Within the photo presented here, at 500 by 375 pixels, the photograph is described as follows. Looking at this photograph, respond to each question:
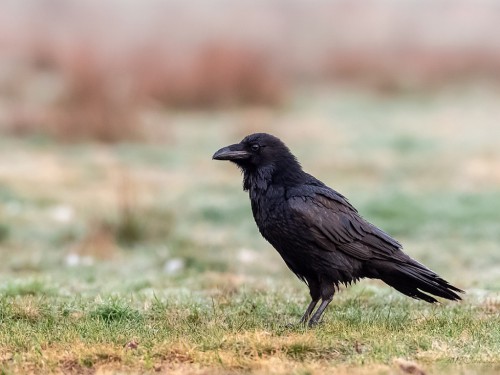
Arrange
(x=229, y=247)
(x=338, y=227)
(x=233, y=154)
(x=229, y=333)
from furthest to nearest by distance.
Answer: (x=229, y=247) < (x=233, y=154) < (x=338, y=227) < (x=229, y=333)

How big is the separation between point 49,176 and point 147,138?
3.24 metres

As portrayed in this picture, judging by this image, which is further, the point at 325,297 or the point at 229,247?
the point at 229,247

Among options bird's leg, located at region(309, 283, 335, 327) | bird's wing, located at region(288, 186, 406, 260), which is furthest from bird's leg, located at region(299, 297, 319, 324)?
bird's wing, located at region(288, 186, 406, 260)

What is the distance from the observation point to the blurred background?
1080 cm

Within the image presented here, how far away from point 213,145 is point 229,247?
6370 mm

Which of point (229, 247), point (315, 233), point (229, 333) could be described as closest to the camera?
A: point (229, 333)

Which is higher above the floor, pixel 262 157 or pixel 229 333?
pixel 262 157

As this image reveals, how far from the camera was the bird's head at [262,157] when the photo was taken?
681cm

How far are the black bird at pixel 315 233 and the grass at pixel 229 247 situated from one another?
10.5 inches

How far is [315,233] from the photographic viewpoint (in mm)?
6523

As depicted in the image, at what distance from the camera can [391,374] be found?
5113 millimetres

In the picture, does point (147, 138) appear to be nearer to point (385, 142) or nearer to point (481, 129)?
point (385, 142)

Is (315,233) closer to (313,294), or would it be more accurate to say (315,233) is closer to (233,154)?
(313,294)

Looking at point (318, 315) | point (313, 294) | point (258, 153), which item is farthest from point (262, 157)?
point (318, 315)
